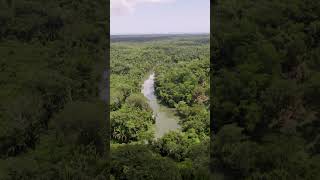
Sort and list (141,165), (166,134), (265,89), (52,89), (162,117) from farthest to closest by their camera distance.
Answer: (162,117) < (52,89) < (166,134) < (265,89) < (141,165)

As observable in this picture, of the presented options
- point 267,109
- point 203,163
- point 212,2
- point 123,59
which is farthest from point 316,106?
point 123,59

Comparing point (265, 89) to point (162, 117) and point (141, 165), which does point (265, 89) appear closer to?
point (162, 117)

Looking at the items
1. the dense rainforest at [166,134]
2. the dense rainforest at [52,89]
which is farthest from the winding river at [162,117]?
the dense rainforest at [52,89]

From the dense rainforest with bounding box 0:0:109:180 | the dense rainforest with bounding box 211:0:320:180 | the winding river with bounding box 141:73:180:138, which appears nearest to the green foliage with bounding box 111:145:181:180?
the dense rainforest with bounding box 0:0:109:180

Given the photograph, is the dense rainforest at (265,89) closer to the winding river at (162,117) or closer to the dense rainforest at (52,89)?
the winding river at (162,117)

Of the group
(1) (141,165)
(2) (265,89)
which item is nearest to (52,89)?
(1) (141,165)

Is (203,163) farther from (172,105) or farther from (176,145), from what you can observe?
(172,105)
